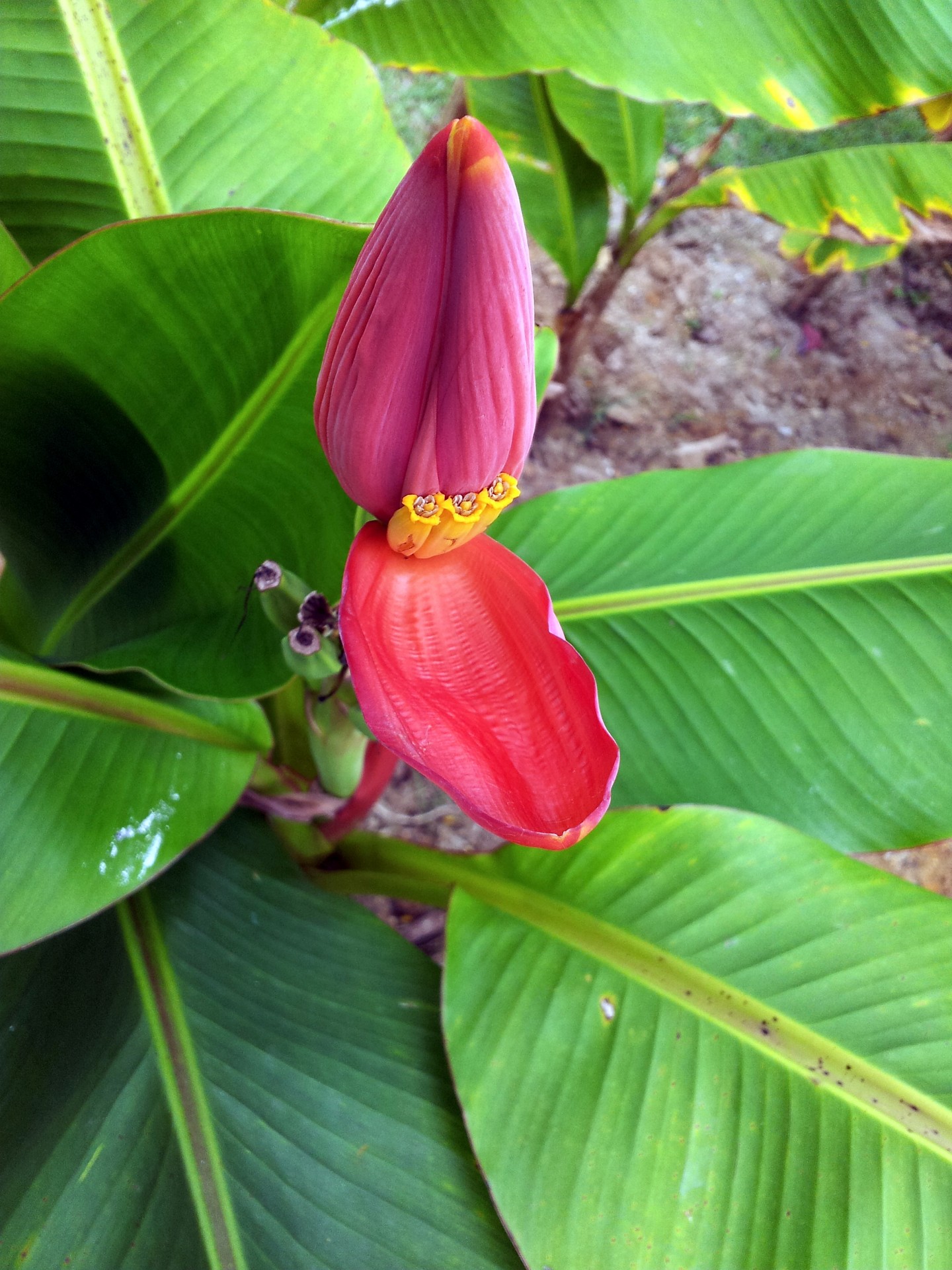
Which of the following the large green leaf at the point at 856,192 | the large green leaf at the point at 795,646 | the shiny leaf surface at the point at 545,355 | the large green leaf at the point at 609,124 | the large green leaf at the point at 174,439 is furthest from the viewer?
the large green leaf at the point at 609,124

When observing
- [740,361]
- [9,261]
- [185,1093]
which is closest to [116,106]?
[9,261]

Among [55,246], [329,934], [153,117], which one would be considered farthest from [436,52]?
[329,934]

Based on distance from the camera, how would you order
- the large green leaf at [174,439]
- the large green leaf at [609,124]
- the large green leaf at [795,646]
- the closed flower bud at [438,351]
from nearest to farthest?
the closed flower bud at [438,351] < the large green leaf at [174,439] < the large green leaf at [795,646] < the large green leaf at [609,124]

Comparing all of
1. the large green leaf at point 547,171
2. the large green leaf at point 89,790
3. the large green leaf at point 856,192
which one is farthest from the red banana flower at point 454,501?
the large green leaf at point 547,171

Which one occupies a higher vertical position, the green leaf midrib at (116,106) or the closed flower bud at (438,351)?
the green leaf midrib at (116,106)

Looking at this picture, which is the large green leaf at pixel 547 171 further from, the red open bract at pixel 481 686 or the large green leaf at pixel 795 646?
the red open bract at pixel 481 686
